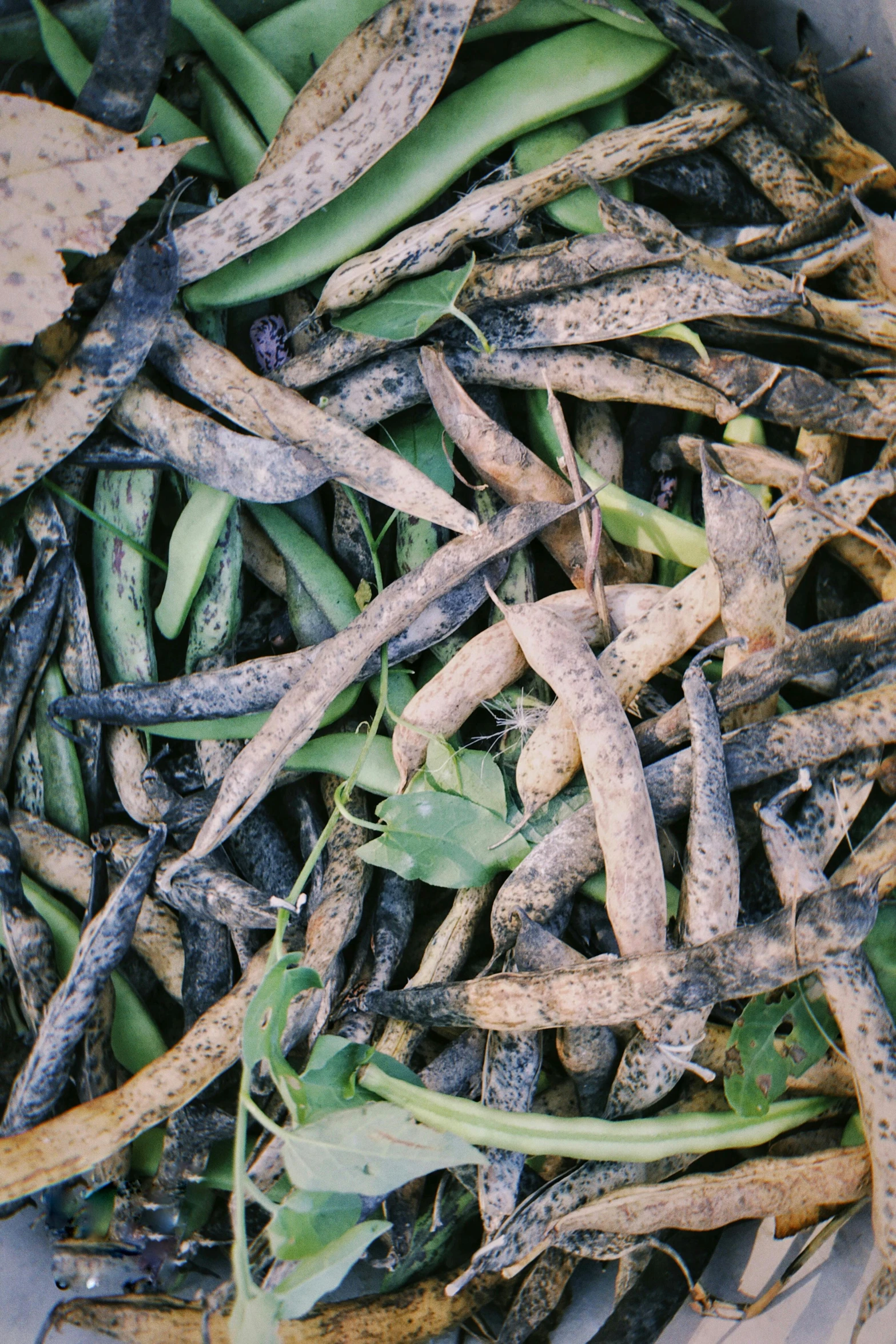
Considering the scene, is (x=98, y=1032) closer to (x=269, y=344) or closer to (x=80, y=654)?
(x=80, y=654)

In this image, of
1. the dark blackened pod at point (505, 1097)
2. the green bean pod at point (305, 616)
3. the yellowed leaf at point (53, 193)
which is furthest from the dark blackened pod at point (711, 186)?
the dark blackened pod at point (505, 1097)

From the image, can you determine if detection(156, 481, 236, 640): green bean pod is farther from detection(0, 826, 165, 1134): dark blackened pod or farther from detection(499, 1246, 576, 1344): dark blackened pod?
detection(499, 1246, 576, 1344): dark blackened pod

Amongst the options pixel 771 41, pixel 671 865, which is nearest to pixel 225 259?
pixel 771 41

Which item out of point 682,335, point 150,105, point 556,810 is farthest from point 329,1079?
point 150,105

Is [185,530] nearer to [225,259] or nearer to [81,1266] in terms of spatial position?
[225,259]

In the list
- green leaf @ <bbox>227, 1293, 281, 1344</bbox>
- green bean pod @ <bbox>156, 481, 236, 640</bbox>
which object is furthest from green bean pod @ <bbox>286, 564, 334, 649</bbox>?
green leaf @ <bbox>227, 1293, 281, 1344</bbox>

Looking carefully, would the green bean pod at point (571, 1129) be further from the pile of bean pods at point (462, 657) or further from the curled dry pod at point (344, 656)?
the curled dry pod at point (344, 656)
